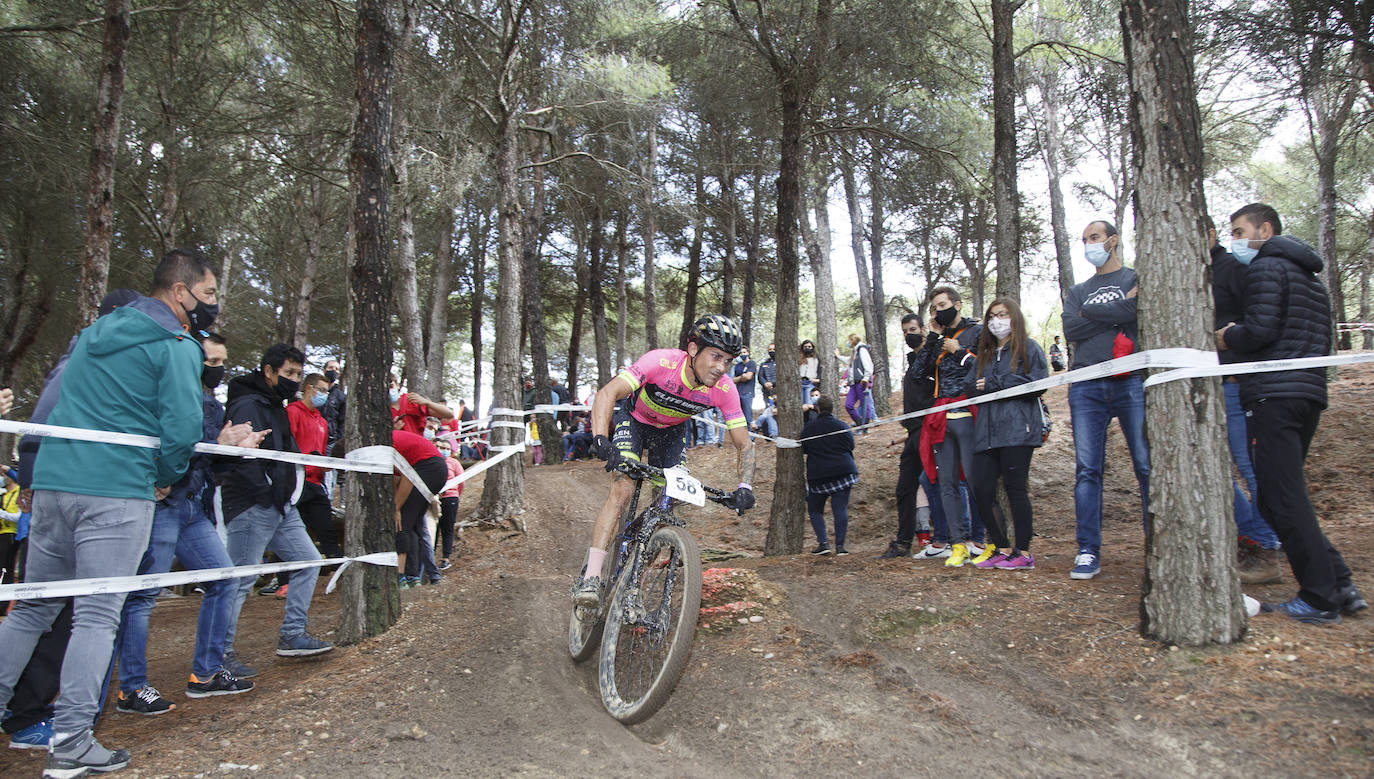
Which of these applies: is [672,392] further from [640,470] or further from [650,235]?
[650,235]

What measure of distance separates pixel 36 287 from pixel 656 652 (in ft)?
66.2

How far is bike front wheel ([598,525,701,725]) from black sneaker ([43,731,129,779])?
2.17 meters

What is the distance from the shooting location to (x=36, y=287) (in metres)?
17.3

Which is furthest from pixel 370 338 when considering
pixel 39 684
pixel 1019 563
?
pixel 1019 563

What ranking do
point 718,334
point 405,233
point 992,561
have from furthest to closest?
point 405,233 → point 992,561 → point 718,334

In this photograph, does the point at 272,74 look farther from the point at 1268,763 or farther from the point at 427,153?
the point at 1268,763

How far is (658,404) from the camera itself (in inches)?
188

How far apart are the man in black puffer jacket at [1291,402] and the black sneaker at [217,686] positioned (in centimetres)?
572

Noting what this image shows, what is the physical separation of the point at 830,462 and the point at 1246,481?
11.2 feet

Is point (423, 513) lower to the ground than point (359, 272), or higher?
lower

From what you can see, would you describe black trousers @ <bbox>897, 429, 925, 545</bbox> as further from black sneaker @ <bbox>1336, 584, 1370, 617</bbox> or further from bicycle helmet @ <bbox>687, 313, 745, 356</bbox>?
black sneaker @ <bbox>1336, 584, 1370, 617</bbox>

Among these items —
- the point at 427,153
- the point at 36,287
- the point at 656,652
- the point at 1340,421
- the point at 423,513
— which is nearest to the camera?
the point at 656,652

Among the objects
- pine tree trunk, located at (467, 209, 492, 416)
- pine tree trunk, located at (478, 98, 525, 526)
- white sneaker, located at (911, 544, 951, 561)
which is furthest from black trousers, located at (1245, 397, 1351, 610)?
pine tree trunk, located at (467, 209, 492, 416)

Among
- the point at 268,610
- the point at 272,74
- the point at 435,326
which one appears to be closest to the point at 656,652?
the point at 268,610
